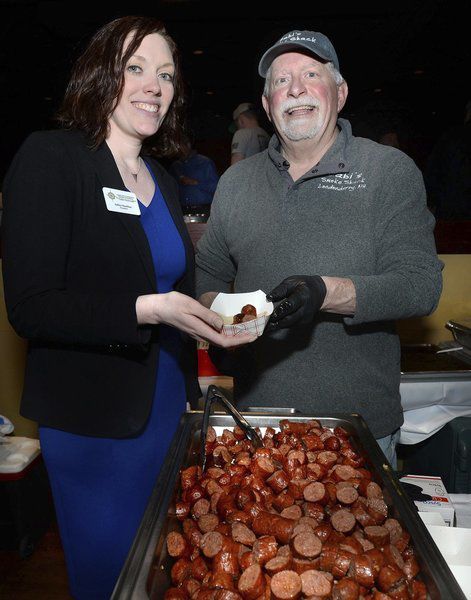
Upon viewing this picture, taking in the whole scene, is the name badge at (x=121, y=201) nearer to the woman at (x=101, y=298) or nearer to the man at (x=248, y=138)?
the woman at (x=101, y=298)

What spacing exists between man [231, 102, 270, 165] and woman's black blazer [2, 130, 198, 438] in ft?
11.0

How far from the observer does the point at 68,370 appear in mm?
1437

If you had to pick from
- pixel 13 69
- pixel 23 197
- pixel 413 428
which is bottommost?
pixel 413 428

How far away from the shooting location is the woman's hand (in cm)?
125

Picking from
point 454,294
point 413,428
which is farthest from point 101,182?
point 454,294

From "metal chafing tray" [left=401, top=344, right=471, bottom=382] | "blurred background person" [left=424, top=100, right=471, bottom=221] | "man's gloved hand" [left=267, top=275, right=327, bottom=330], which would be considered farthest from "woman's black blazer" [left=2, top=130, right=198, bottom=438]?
"blurred background person" [left=424, top=100, right=471, bottom=221]

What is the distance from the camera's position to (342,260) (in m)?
1.52

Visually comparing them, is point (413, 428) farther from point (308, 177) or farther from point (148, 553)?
point (148, 553)

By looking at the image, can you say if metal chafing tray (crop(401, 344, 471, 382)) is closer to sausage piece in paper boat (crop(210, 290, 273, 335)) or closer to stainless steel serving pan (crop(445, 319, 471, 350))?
stainless steel serving pan (crop(445, 319, 471, 350))

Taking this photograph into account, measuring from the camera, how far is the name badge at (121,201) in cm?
143

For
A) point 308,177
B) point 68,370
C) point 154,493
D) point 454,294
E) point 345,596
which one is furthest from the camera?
point 454,294

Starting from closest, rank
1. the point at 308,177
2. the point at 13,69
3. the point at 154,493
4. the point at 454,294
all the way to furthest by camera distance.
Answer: the point at 154,493 → the point at 308,177 → the point at 454,294 → the point at 13,69

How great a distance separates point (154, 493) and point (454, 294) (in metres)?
2.52

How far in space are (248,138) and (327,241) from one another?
3.47 meters
